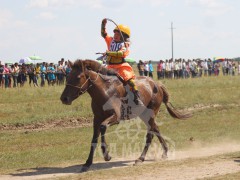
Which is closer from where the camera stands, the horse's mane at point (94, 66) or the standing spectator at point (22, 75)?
the horse's mane at point (94, 66)

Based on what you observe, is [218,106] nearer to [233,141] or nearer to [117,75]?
[233,141]

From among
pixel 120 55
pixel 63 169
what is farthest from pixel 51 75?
pixel 120 55

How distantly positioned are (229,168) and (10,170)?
210 inches

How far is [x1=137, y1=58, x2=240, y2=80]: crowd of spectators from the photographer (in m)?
37.8

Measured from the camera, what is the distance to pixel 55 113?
74.6 ft

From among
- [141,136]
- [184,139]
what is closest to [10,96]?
[141,136]

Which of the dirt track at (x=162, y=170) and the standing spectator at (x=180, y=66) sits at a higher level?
the standing spectator at (x=180, y=66)

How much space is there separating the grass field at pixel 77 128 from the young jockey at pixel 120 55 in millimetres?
2488

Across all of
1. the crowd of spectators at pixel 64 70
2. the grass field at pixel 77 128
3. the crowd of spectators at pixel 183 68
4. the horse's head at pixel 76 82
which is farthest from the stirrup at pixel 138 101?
the crowd of spectators at pixel 183 68

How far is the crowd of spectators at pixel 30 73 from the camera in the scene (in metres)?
30.1

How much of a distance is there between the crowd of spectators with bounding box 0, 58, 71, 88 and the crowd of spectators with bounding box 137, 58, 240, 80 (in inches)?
264

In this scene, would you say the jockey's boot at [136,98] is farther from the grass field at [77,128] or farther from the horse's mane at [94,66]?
the grass field at [77,128]

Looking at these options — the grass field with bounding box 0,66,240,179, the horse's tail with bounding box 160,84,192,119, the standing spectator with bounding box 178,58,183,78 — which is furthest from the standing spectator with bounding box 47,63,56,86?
the horse's tail with bounding box 160,84,192,119

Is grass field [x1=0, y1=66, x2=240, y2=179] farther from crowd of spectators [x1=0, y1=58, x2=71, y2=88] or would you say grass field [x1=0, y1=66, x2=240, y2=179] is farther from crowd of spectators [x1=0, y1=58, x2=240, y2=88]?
crowd of spectators [x1=0, y1=58, x2=71, y2=88]
